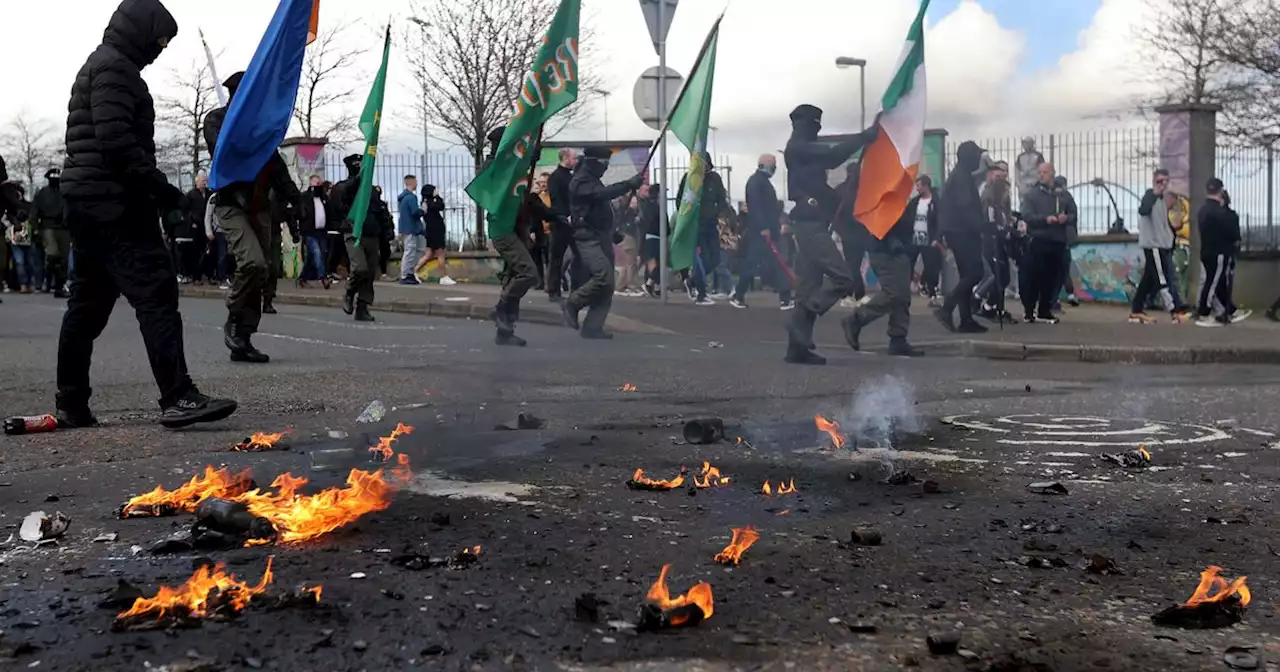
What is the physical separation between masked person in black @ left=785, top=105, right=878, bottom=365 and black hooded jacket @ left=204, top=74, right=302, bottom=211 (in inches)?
159

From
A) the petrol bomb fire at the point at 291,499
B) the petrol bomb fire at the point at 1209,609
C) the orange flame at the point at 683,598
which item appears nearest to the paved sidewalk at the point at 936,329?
the petrol bomb fire at the point at 291,499

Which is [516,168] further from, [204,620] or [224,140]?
[204,620]

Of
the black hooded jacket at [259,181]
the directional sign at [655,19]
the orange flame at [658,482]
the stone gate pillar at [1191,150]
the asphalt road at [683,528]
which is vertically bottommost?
the asphalt road at [683,528]

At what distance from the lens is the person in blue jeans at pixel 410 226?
872 inches

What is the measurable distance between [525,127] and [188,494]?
24.6ft

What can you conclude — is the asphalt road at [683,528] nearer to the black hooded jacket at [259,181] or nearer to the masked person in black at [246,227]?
the masked person in black at [246,227]

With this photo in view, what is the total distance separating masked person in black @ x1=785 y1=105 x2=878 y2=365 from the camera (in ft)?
34.4

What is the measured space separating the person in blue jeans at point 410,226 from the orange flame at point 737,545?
61.5 ft

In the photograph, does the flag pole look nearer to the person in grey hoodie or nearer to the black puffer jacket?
the black puffer jacket

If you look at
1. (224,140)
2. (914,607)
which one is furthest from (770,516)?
(224,140)

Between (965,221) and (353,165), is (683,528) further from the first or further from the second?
(353,165)

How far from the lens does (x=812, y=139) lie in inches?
418

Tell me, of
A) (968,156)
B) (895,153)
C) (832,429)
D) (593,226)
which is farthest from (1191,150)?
(832,429)

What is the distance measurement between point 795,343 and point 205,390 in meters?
4.84
